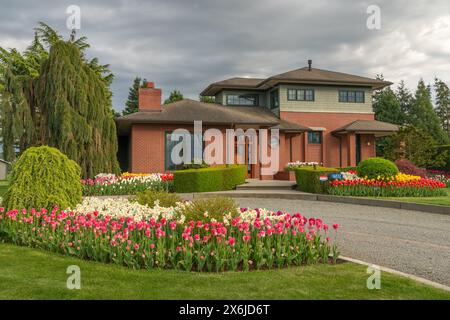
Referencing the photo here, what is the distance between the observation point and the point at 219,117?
24141mm

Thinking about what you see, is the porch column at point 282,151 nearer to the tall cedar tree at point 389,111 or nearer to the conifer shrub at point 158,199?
the conifer shrub at point 158,199

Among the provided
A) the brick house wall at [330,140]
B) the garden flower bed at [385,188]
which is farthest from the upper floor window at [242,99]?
the garden flower bed at [385,188]

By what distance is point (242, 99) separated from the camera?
106 ft

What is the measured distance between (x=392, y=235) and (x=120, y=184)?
37.5 feet

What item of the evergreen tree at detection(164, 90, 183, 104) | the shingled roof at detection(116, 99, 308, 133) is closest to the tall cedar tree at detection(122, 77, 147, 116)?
the evergreen tree at detection(164, 90, 183, 104)

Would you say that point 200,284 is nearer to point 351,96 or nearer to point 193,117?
point 193,117

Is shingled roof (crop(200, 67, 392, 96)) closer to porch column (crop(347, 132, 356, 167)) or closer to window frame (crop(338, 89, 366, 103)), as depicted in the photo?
window frame (crop(338, 89, 366, 103))

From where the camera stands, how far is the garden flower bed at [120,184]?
16328mm

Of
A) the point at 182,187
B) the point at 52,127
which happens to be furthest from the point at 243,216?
the point at 52,127

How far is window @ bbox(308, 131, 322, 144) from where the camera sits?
97.1 feet

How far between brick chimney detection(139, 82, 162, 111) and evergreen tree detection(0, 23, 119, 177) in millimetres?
6081

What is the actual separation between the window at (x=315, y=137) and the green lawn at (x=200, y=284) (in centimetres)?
2460

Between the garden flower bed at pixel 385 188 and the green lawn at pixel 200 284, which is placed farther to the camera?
the garden flower bed at pixel 385 188
